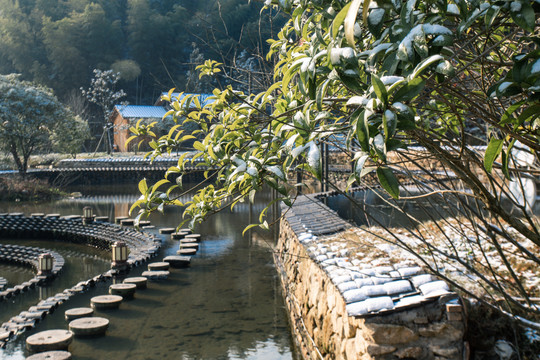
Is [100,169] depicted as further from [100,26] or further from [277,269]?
[100,26]

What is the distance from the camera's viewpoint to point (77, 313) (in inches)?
222

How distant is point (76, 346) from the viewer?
4.99 m

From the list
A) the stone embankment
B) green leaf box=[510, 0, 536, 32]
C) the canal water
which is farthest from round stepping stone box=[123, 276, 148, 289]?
Answer: green leaf box=[510, 0, 536, 32]

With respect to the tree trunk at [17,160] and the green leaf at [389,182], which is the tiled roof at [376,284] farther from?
the tree trunk at [17,160]

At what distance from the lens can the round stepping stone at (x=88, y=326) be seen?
204 inches

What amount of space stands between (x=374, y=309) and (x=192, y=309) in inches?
147

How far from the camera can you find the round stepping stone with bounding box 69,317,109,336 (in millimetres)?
5191

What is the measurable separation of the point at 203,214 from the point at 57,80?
41365mm

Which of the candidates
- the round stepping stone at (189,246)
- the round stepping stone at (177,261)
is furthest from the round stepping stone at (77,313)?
the round stepping stone at (189,246)

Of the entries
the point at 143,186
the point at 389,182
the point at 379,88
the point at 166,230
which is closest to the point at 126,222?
the point at 166,230

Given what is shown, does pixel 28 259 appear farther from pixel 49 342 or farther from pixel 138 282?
pixel 49 342

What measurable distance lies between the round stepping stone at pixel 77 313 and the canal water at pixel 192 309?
0.42ft

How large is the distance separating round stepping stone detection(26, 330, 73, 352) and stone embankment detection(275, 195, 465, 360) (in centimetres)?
232

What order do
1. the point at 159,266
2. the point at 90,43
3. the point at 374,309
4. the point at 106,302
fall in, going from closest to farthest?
the point at 374,309 < the point at 106,302 < the point at 159,266 < the point at 90,43
